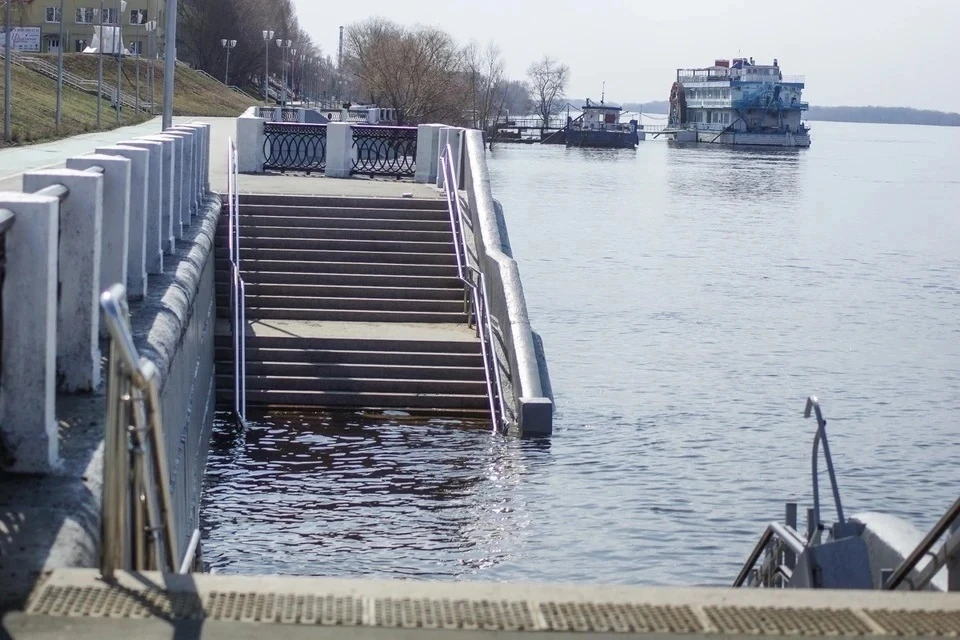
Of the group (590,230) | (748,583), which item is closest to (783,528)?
(748,583)

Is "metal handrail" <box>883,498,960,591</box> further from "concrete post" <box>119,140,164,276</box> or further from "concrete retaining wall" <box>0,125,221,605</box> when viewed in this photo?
"concrete post" <box>119,140,164,276</box>

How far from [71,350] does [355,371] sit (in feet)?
32.5

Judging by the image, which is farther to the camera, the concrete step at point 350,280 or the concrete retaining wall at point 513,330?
the concrete step at point 350,280

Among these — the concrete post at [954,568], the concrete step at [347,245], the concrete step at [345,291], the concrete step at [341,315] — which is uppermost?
the concrete step at [347,245]

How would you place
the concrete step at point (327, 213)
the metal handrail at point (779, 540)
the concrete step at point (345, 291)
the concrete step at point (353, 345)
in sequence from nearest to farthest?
1. the metal handrail at point (779, 540)
2. the concrete step at point (353, 345)
3. the concrete step at point (345, 291)
4. the concrete step at point (327, 213)

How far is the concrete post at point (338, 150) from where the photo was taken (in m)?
26.2

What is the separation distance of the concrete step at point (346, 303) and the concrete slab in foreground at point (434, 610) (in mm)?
13520

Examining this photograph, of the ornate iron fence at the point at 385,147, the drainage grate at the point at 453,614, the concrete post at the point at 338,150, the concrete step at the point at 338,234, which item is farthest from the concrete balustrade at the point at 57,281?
the ornate iron fence at the point at 385,147

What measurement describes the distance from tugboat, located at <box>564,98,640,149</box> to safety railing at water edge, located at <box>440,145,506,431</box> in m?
115

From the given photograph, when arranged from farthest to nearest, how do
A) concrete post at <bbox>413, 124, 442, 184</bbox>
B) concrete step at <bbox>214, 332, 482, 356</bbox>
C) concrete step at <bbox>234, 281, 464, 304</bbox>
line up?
concrete post at <bbox>413, 124, 442, 184</bbox>
concrete step at <bbox>234, 281, 464, 304</bbox>
concrete step at <bbox>214, 332, 482, 356</bbox>

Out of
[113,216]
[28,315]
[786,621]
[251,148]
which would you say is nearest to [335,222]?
[251,148]

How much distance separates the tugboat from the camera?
134500mm

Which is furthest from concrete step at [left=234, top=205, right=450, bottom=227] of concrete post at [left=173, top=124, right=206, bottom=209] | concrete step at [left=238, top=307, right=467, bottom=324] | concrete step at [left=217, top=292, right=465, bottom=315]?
concrete step at [left=238, top=307, right=467, bottom=324]

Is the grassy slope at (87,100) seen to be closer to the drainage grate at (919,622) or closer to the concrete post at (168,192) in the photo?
the concrete post at (168,192)
